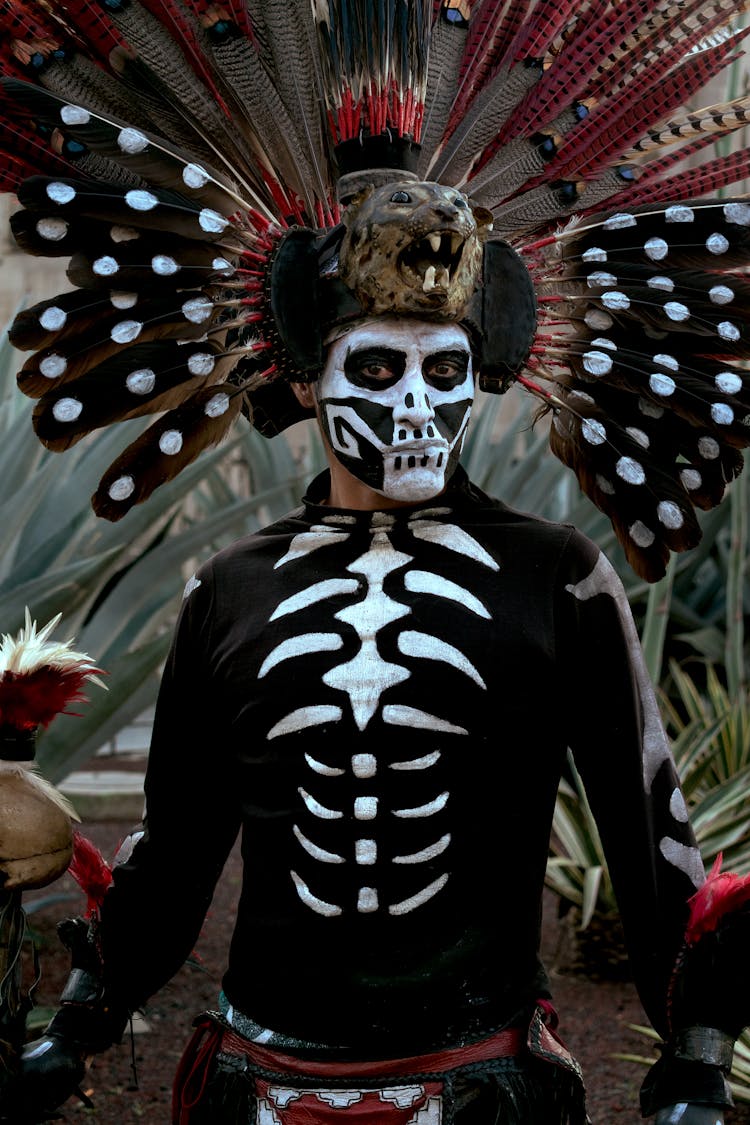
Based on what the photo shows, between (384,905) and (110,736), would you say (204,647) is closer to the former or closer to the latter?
(384,905)

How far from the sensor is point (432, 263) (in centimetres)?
A: 212

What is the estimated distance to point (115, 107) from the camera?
7.80 ft

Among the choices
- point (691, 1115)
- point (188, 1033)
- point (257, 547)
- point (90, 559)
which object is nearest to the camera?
point (691, 1115)

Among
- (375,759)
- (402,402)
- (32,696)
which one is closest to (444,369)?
(402,402)

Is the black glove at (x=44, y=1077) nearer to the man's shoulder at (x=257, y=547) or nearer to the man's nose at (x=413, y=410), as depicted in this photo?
the man's shoulder at (x=257, y=547)

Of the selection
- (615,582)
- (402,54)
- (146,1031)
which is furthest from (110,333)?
(146,1031)

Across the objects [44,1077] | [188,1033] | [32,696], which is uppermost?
[32,696]

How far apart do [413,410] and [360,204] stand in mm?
324

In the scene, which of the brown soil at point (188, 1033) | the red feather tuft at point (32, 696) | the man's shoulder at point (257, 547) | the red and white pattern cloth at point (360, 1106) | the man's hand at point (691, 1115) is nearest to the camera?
the man's hand at point (691, 1115)

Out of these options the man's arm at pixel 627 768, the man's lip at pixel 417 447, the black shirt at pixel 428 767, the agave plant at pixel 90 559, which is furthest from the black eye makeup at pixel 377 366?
the agave plant at pixel 90 559

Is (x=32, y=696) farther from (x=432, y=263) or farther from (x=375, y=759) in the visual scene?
(x=432, y=263)

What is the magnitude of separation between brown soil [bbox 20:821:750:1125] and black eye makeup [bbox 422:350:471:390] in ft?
6.08

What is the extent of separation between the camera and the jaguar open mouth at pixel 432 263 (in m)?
2.11

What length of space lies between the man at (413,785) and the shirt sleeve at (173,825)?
0.20 ft
